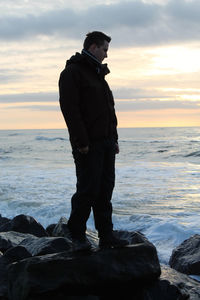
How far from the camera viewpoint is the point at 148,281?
4.18 metres

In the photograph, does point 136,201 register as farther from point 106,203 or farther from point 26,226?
point 106,203

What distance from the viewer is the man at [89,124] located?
3.88 metres

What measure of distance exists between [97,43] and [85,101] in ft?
1.95

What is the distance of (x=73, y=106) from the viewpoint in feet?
12.6

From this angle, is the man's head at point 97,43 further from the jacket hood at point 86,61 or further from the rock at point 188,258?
the rock at point 188,258

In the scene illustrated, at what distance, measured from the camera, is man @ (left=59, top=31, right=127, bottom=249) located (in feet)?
12.7

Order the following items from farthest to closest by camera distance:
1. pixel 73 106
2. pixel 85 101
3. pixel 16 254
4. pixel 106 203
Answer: pixel 16 254, pixel 106 203, pixel 85 101, pixel 73 106

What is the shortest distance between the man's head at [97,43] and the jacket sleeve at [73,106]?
12.2 inches

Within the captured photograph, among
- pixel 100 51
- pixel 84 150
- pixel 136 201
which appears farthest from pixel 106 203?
pixel 136 201

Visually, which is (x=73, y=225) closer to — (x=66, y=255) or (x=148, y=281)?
(x=66, y=255)

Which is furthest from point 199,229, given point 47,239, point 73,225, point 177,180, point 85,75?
point 177,180

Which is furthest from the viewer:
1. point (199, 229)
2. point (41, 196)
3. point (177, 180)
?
point (177, 180)

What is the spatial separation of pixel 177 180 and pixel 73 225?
1226 cm

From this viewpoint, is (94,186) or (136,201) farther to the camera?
(136,201)
